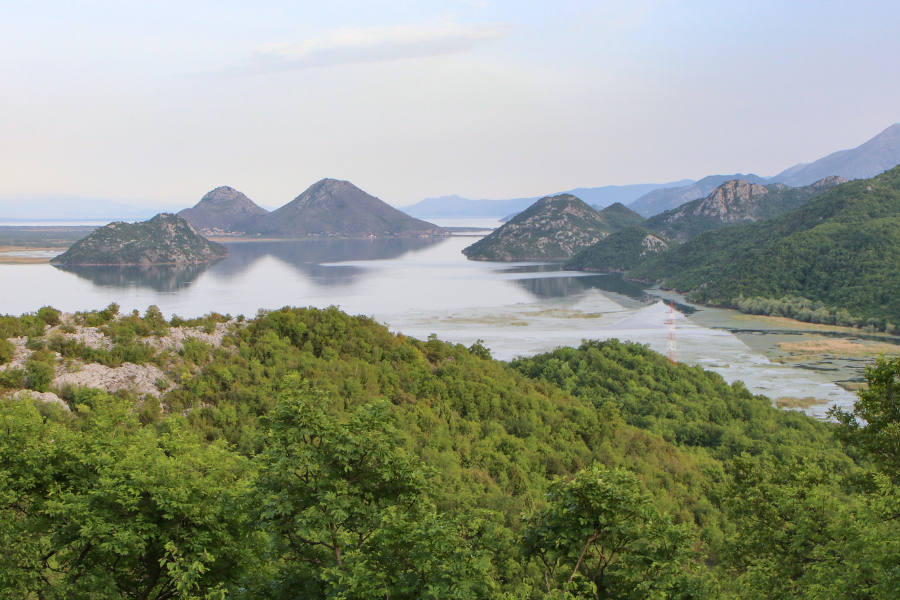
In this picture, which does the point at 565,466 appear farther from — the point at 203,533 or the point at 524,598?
the point at 203,533

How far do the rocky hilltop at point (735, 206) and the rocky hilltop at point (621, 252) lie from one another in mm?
30726

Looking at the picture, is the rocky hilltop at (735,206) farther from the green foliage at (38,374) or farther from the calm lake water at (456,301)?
the green foliage at (38,374)

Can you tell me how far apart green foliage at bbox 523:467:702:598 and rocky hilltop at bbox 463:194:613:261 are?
5780 inches

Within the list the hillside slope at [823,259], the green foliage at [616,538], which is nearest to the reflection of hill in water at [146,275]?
the hillside slope at [823,259]

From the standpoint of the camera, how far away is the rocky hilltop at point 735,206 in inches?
6341

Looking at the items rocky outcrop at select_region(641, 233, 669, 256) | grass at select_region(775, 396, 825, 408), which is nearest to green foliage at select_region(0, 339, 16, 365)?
grass at select_region(775, 396, 825, 408)

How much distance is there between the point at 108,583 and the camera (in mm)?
7309

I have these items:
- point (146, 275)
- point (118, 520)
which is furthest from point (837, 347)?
point (146, 275)

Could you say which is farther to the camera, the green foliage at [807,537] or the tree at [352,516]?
the green foliage at [807,537]

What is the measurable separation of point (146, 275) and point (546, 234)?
99773 mm

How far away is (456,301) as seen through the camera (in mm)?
73375

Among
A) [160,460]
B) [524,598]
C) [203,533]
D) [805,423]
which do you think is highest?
[160,460]

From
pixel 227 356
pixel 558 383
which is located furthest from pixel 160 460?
pixel 558 383

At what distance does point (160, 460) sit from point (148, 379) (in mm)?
9811
